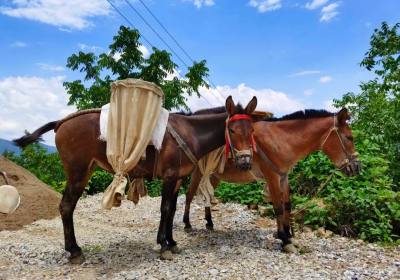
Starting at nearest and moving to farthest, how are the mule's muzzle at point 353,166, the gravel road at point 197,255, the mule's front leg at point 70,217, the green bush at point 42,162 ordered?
the gravel road at point 197,255
the mule's front leg at point 70,217
the mule's muzzle at point 353,166
the green bush at point 42,162

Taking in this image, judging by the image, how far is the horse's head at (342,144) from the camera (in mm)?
6301

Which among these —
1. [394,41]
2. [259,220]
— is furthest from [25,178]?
[394,41]

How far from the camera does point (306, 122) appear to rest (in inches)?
260

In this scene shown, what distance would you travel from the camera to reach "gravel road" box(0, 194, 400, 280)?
17.2ft

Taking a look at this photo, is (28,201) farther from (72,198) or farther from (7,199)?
(7,199)

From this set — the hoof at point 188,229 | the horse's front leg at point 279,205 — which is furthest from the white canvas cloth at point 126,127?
the hoof at point 188,229

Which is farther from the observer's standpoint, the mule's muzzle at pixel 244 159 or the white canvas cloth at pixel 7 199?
the mule's muzzle at pixel 244 159

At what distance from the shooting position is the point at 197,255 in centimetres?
594

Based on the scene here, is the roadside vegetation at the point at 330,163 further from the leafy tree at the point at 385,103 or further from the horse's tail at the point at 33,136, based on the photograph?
the horse's tail at the point at 33,136

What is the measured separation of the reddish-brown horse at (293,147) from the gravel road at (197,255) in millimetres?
678

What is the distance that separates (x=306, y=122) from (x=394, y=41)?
7.74 metres

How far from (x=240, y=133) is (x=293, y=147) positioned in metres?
1.33

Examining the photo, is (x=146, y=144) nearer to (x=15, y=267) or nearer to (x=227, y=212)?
(x=15, y=267)

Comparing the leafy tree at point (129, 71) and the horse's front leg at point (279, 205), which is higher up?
the leafy tree at point (129, 71)
